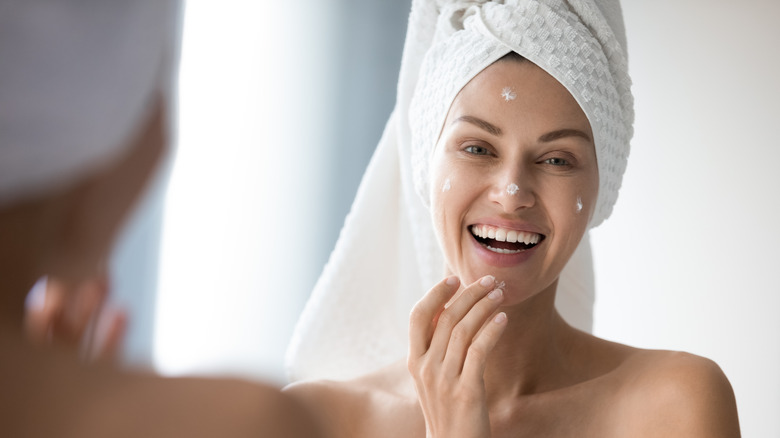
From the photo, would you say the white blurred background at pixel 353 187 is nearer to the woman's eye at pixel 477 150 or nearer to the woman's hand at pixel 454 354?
the woman's hand at pixel 454 354

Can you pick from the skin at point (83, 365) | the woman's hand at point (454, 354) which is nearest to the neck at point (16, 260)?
the skin at point (83, 365)

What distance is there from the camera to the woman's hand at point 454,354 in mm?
1146

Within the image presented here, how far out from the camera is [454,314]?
122 centimetres

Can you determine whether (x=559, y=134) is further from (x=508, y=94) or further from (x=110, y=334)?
(x=110, y=334)

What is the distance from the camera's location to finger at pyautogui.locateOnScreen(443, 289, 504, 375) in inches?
46.5

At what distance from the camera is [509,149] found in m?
1.30

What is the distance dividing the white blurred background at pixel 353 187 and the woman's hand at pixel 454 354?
403 millimetres

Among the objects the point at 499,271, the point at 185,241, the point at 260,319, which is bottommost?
the point at 260,319

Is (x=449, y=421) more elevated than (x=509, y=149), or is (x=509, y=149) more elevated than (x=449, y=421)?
(x=509, y=149)

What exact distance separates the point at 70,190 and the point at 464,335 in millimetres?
825

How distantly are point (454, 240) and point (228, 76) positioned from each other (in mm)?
1467

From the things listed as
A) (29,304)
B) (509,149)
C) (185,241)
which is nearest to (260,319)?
(185,241)

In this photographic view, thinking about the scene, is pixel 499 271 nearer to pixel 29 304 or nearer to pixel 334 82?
pixel 29 304

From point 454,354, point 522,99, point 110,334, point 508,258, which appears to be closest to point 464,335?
point 454,354
